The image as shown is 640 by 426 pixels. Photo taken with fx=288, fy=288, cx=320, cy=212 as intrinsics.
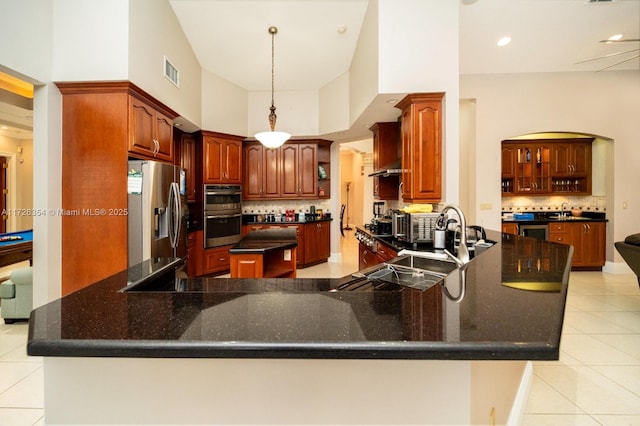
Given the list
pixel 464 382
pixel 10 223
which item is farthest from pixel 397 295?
pixel 10 223

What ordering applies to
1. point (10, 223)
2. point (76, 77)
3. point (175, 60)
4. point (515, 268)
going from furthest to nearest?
point (10, 223) < point (175, 60) < point (76, 77) < point (515, 268)

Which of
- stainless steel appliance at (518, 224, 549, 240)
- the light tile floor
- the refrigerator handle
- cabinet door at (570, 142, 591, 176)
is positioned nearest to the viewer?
the light tile floor

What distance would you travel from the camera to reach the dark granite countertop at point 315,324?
0.68 m

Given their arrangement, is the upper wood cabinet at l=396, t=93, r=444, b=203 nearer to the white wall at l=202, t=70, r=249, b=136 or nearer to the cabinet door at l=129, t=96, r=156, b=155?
the cabinet door at l=129, t=96, r=156, b=155

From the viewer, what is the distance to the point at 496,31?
4137 millimetres

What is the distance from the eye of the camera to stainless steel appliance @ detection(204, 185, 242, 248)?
5039mm

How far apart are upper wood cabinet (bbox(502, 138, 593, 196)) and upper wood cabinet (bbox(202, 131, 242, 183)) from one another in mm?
5312

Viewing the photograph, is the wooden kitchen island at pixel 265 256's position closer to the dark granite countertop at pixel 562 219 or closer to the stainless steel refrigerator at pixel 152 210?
the stainless steel refrigerator at pixel 152 210

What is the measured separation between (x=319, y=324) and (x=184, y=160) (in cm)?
494

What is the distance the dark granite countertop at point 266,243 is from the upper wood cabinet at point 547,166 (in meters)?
4.92

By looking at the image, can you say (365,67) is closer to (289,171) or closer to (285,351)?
(289,171)

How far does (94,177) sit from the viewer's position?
2.94 m

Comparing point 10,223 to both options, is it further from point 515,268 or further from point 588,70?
point 588,70

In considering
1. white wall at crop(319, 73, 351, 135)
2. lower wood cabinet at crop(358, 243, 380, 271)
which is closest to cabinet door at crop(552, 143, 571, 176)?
white wall at crop(319, 73, 351, 135)
